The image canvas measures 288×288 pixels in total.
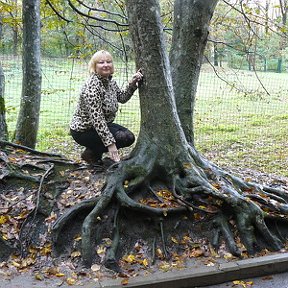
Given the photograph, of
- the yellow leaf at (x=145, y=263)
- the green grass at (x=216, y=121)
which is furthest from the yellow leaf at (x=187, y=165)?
the green grass at (x=216, y=121)

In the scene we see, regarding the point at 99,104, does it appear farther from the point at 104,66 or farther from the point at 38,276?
the point at 38,276

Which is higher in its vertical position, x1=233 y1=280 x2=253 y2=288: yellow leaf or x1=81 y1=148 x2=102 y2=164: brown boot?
x1=81 y1=148 x2=102 y2=164: brown boot

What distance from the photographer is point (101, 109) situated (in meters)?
5.05

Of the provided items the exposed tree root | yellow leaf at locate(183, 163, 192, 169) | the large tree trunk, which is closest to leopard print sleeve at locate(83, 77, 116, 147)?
the exposed tree root

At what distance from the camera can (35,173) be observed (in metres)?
5.50

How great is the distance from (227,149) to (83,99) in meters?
6.82

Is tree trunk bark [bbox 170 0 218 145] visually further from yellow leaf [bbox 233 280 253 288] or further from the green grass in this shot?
the green grass

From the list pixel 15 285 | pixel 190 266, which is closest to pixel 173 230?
pixel 190 266

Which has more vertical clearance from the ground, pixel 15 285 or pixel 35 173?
pixel 35 173

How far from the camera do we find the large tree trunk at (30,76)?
7879 mm

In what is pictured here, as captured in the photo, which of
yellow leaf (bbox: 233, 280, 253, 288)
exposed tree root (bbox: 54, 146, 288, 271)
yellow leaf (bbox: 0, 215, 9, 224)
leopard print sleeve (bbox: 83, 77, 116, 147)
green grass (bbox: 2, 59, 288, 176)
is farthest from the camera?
green grass (bbox: 2, 59, 288, 176)

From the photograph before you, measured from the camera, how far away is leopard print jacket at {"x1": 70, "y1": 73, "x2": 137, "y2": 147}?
16.4 feet

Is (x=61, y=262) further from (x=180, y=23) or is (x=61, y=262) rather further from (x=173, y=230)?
(x=180, y=23)

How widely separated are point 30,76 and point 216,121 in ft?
26.8
